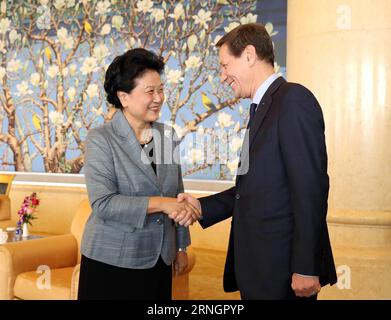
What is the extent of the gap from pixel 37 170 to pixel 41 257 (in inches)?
164

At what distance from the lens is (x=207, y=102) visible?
22.9ft

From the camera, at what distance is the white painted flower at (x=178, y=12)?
282 inches

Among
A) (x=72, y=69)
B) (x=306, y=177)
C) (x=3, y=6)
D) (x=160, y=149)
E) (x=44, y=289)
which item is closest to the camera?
(x=306, y=177)

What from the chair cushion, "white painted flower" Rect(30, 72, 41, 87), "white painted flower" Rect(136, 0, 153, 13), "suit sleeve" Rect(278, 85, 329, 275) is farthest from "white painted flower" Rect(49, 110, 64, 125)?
"suit sleeve" Rect(278, 85, 329, 275)

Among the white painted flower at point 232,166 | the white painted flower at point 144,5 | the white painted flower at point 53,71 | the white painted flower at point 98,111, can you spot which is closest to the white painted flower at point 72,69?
the white painted flower at point 53,71

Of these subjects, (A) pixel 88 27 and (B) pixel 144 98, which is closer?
(B) pixel 144 98

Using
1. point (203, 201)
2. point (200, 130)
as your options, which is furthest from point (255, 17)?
point (203, 201)

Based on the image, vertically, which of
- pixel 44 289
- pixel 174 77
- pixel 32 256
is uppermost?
pixel 174 77

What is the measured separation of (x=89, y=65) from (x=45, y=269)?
4.14 meters

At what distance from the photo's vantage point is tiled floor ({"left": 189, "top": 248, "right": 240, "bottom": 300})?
5.09 metres

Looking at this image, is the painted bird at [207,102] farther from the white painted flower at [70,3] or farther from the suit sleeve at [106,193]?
the suit sleeve at [106,193]

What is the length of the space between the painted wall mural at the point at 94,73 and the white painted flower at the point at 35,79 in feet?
0.06

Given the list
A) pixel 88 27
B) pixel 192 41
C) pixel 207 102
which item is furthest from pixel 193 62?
pixel 88 27

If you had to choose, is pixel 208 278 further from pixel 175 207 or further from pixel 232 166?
pixel 175 207
